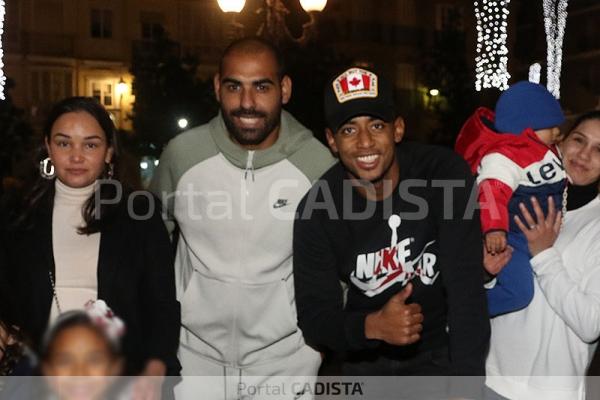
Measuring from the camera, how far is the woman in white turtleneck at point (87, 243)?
119 inches

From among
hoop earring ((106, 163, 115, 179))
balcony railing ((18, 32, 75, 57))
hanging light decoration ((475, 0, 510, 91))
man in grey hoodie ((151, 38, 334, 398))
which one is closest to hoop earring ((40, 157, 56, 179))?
hoop earring ((106, 163, 115, 179))

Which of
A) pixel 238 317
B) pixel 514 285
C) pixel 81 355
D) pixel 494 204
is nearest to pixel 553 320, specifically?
pixel 514 285

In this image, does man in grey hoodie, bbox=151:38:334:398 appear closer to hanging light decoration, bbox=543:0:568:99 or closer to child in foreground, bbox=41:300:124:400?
child in foreground, bbox=41:300:124:400

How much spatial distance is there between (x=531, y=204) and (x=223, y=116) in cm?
147

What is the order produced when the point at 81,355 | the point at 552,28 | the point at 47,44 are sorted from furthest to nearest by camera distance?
the point at 47,44 < the point at 552,28 < the point at 81,355

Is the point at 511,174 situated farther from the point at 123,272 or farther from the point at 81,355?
the point at 81,355

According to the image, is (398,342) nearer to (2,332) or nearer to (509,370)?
(509,370)

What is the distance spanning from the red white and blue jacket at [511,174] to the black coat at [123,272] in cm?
133

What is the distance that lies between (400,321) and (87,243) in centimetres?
116

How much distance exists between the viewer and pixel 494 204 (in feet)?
12.1

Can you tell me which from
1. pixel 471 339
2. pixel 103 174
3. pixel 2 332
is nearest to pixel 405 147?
pixel 471 339

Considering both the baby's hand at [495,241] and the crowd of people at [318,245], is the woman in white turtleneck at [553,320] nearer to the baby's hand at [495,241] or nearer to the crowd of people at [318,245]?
the crowd of people at [318,245]

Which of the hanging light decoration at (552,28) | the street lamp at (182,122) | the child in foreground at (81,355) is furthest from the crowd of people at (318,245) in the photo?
the street lamp at (182,122)

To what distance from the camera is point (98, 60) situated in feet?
95.3
